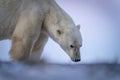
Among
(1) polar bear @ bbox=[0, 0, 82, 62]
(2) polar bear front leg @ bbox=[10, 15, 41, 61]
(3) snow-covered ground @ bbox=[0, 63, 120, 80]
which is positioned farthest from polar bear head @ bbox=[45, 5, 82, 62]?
(3) snow-covered ground @ bbox=[0, 63, 120, 80]

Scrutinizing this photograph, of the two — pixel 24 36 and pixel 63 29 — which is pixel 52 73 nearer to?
pixel 24 36

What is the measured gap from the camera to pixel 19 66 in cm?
19

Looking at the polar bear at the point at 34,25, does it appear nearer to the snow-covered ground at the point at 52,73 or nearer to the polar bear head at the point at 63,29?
the polar bear head at the point at 63,29

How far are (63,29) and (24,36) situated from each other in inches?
12.7

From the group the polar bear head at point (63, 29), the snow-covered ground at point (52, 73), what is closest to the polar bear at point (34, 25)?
the polar bear head at point (63, 29)

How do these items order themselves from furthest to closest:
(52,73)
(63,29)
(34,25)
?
(63,29) < (34,25) < (52,73)

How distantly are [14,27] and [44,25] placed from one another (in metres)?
0.24

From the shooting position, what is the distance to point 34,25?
2350 millimetres

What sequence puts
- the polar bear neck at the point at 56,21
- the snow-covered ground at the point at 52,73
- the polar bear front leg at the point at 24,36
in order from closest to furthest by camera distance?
the snow-covered ground at the point at 52,73, the polar bear front leg at the point at 24,36, the polar bear neck at the point at 56,21

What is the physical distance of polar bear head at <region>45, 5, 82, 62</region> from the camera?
2.42 meters

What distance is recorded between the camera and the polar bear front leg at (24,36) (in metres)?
2.35

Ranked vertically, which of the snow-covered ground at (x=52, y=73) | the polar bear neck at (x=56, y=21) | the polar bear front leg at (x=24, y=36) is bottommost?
the snow-covered ground at (x=52, y=73)

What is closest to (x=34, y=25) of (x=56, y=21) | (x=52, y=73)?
(x=56, y=21)

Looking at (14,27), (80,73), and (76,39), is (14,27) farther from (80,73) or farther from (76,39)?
(80,73)
